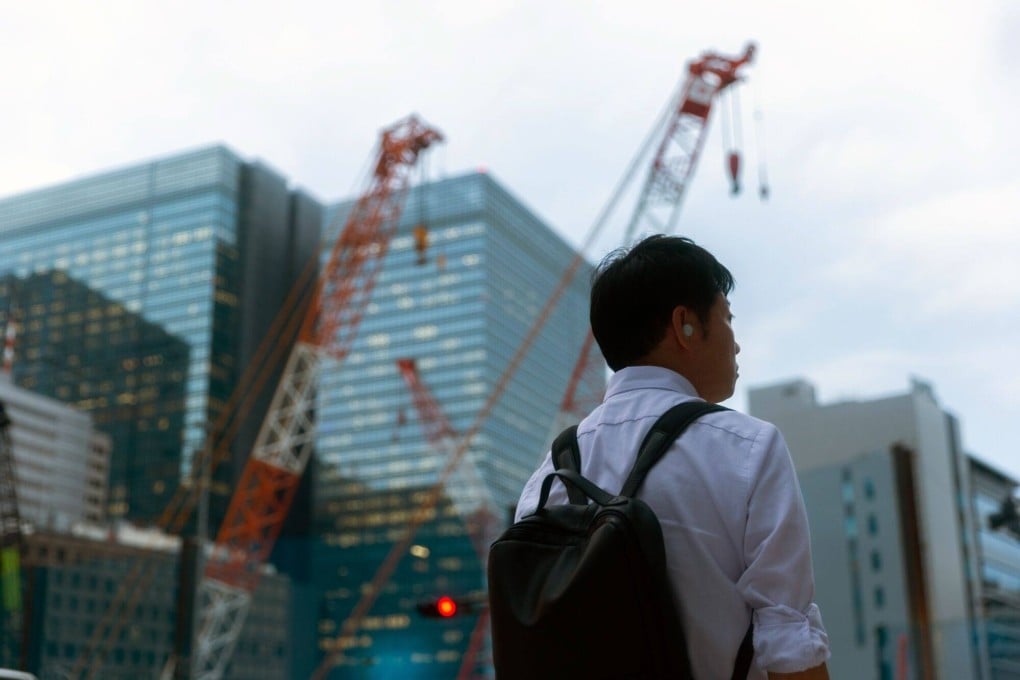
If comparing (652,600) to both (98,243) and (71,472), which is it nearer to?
(71,472)

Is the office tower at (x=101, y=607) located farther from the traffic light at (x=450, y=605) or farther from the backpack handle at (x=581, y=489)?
the backpack handle at (x=581, y=489)

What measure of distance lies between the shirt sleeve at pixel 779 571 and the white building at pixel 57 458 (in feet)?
307

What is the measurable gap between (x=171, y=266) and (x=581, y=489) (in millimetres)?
111378

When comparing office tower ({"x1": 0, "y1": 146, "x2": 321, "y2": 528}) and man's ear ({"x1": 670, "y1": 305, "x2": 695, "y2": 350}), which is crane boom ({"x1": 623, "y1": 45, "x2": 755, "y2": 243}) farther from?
office tower ({"x1": 0, "y1": 146, "x2": 321, "y2": 528})

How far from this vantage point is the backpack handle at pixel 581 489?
1452 mm

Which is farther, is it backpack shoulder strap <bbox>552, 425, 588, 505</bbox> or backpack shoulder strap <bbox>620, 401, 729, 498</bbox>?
backpack shoulder strap <bbox>552, 425, 588, 505</bbox>

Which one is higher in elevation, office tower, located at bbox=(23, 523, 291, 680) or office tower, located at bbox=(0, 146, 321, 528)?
office tower, located at bbox=(0, 146, 321, 528)

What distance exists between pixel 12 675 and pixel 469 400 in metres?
98.9

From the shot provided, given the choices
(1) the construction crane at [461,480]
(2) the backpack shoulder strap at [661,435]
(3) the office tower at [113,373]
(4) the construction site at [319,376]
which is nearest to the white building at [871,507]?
(4) the construction site at [319,376]

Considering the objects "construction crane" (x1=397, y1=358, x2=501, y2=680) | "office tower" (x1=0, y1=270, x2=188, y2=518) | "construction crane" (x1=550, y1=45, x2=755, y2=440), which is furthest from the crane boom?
"office tower" (x1=0, y1=270, x2=188, y2=518)

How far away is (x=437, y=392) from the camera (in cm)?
10800

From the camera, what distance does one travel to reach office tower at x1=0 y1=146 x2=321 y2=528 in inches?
4161

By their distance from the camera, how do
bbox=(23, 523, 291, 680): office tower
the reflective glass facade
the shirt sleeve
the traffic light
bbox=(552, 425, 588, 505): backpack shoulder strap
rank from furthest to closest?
the reflective glass facade, bbox=(23, 523, 291, 680): office tower, the traffic light, bbox=(552, 425, 588, 505): backpack shoulder strap, the shirt sleeve

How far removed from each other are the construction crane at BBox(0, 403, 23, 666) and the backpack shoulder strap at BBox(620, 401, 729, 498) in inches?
927
